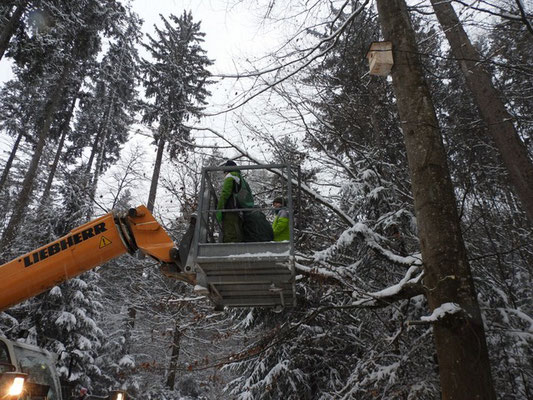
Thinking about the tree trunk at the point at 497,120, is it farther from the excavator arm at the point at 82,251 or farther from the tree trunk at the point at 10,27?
the tree trunk at the point at 10,27

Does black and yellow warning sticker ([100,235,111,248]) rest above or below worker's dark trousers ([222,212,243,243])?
below

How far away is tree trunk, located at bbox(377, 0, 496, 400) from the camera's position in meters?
3.31

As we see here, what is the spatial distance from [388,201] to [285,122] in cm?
298

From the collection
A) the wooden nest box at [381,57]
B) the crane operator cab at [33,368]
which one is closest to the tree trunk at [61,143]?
the crane operator cab at [33,368]

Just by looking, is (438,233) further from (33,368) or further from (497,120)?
(497,120)

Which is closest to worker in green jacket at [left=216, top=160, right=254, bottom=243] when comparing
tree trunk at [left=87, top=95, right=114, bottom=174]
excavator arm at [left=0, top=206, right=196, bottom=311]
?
excavator arm at [left=0, top=206, right=196, bottom=311]

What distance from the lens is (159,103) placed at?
75.6ft

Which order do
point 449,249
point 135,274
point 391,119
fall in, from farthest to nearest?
1. point 135,274
2. point 391,119
3. point 449,249

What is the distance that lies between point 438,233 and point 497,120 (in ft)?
20.2

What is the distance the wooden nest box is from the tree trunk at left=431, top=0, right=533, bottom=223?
2920mm

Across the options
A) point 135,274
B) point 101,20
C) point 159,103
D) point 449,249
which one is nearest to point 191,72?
point 159,103

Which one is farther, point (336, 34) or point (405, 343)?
point (405, 343)

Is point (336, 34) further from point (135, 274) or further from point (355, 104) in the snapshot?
point (135, 274)

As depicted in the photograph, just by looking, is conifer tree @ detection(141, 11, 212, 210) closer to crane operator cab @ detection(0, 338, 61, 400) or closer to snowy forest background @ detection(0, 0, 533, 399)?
snowy forest background @ detection(0, 0, 533, 399)
